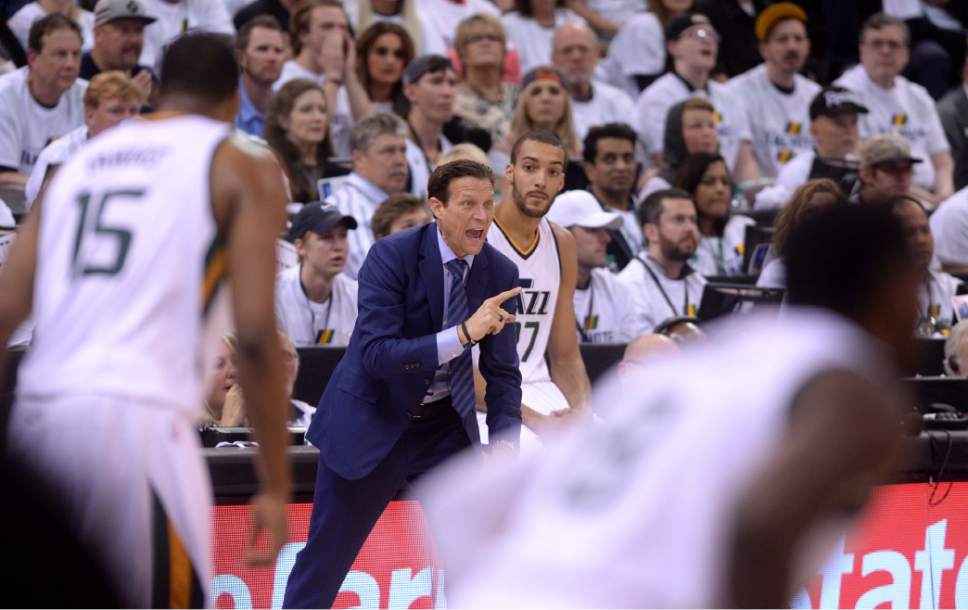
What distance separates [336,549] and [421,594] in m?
0.82

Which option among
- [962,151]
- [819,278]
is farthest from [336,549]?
[962,151]

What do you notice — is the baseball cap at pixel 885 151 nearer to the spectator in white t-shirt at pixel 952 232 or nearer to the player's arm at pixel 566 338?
the spectator in white t-shirt at pixel 952 232

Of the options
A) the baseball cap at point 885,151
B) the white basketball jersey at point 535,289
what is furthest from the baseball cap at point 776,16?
the white basketball jersey at point 535,289

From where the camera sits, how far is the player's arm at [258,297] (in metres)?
3.61

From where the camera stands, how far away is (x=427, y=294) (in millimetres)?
6031

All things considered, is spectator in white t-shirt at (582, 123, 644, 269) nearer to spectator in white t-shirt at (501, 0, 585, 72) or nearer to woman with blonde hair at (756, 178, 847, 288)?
woman with blonde hair at (756, 178, 847, 288)

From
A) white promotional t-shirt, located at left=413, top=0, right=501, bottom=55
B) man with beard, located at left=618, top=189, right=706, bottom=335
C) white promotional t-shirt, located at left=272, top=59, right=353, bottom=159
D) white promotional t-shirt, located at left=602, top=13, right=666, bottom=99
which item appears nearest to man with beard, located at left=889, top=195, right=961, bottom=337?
man with beard, located at left=618, top=189, right=706, bottom=335

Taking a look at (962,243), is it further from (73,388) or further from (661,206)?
(73,388)

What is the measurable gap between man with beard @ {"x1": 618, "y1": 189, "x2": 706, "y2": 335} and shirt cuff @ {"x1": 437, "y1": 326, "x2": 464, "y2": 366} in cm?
375

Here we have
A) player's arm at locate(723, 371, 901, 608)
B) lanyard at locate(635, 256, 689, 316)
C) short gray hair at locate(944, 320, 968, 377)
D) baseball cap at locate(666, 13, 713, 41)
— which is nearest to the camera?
player's arm at locate(723, 371, 901, 608)

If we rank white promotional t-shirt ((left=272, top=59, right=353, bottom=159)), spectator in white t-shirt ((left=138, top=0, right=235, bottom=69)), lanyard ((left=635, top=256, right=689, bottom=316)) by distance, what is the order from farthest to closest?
spectator in white t-shirt ((left=138, top=0, right=235, bottom=69)) < white promotional t-shirt ((left=272, top=59, right=353, bottom=159)) < lanyard ((left=635, top=256, right=689, bottom=316))

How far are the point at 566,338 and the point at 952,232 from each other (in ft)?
14.5

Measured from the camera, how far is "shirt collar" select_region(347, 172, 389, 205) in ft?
31.2

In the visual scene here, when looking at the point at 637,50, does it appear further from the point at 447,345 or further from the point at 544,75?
the point at 447,345
